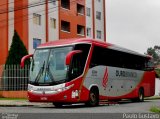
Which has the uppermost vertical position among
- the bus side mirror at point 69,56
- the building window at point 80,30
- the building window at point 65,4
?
the building window at point 65,4

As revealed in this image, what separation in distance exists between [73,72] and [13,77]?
13.8 m

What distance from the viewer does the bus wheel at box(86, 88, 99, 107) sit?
24408mm

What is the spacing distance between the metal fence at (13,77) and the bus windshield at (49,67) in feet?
39.2

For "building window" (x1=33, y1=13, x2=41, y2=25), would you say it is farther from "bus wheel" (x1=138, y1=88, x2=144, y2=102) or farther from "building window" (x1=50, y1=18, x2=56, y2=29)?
"bus wheel" (x1=138, y1=88, x2=144, y2=102)

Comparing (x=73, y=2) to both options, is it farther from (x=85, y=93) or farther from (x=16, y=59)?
(x=85, y=93)

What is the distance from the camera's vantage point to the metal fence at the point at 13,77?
1420 inches

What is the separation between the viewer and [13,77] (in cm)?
3594

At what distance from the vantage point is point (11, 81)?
1430 inches

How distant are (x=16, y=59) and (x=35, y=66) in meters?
15.8

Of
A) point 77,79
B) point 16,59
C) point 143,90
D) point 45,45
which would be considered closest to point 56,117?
point 77,79

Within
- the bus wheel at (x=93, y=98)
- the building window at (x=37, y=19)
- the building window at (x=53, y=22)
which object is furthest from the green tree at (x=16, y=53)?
the bus wheel at (x=93, y=98)

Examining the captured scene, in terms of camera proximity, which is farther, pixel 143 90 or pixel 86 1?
pixel 86 1

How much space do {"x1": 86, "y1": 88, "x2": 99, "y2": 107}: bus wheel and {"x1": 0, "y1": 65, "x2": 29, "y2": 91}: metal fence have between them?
1187 cm

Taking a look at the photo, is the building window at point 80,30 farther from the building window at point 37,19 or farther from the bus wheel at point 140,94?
the bus wheel at point 140,94
